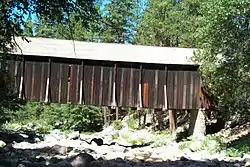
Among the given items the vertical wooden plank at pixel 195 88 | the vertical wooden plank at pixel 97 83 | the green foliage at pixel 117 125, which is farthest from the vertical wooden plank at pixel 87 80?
the green foliage at pixel 117 125

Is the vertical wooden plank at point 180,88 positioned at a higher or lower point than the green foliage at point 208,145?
higher

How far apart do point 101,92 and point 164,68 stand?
9.94ft

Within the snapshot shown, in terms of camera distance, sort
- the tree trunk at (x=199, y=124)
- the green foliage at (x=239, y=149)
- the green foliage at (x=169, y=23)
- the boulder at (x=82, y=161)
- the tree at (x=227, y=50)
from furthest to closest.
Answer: the green foliage at (x=169, y=23)
the tree trunk at (x=199, y=124)
the green foliage at (x=239, y=149)
the tree at (x=227, y=50)
the boulder at (x=82, y=161)

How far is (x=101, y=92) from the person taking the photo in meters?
19.6

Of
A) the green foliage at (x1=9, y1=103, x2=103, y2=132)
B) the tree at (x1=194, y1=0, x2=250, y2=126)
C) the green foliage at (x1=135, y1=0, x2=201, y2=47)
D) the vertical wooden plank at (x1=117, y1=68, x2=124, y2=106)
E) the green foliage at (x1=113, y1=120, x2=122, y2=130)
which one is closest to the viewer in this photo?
the tree at (x1=194, y1=0, x2=250, y2=126)

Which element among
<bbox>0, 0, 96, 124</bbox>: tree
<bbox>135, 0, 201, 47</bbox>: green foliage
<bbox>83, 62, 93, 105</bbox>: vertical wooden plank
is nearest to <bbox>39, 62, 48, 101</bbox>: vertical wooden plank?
<bbox>83, 62, 93, 105</bbox>: vertical wooden plank

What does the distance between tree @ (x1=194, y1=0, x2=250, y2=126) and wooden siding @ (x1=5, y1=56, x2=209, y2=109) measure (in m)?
2.15

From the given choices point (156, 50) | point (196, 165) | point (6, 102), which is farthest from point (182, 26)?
point (6, 102)

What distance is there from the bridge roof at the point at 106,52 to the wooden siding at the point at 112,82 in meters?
0.32

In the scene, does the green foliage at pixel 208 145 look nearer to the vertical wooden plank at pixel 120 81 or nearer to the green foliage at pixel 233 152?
the green foliage at pixel 233 152

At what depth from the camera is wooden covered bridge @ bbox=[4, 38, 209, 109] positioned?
1941cm

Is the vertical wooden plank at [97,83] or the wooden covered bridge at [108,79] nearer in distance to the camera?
the wooden covered bridge at [108,79]

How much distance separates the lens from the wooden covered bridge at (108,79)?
1941 centimetres

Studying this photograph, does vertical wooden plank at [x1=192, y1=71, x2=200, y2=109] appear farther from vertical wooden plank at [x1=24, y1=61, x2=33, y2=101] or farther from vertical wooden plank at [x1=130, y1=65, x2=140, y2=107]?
vertical wooden plank at [x1=24, y1=61, x2=33, y2=101]
